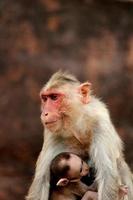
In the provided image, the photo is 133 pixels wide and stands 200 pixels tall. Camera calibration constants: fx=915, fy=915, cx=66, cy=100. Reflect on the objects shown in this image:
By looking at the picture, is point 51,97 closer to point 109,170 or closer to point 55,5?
point 109,170

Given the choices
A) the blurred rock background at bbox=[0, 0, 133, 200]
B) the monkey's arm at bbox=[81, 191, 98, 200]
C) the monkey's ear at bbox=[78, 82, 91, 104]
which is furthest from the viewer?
the blurred rock background at bbox=[0, 0, 133, 200]

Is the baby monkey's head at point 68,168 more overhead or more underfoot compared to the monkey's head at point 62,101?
more underfoot

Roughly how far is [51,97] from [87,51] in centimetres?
761

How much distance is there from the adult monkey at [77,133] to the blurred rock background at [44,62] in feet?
22.8

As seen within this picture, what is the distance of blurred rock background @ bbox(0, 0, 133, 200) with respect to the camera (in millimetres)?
21141

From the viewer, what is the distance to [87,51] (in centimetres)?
2139

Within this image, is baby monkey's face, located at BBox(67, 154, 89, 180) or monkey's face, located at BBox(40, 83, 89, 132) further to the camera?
monkey's face, located at BBox(40, 83, 89, 132)

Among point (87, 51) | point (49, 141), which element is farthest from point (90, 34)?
point (49, 141)

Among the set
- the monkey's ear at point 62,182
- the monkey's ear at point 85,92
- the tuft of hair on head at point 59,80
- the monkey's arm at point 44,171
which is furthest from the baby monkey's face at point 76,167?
the tuft of hair on head at point 59,80

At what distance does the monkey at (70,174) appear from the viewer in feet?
44.5

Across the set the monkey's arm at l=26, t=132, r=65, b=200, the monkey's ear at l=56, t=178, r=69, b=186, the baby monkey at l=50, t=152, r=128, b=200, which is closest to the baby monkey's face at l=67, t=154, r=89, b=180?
the baby monkey at l=50, t=152, r=128, b=200

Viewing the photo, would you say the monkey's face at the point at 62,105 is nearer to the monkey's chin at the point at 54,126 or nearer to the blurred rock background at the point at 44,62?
the monkey's chin at the point at 54,126

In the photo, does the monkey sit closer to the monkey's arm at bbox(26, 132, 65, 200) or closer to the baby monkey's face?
the baby monkey's face

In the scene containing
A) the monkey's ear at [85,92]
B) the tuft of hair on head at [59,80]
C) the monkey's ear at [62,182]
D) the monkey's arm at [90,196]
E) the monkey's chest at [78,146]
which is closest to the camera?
the monkey's arm at [90,196]
